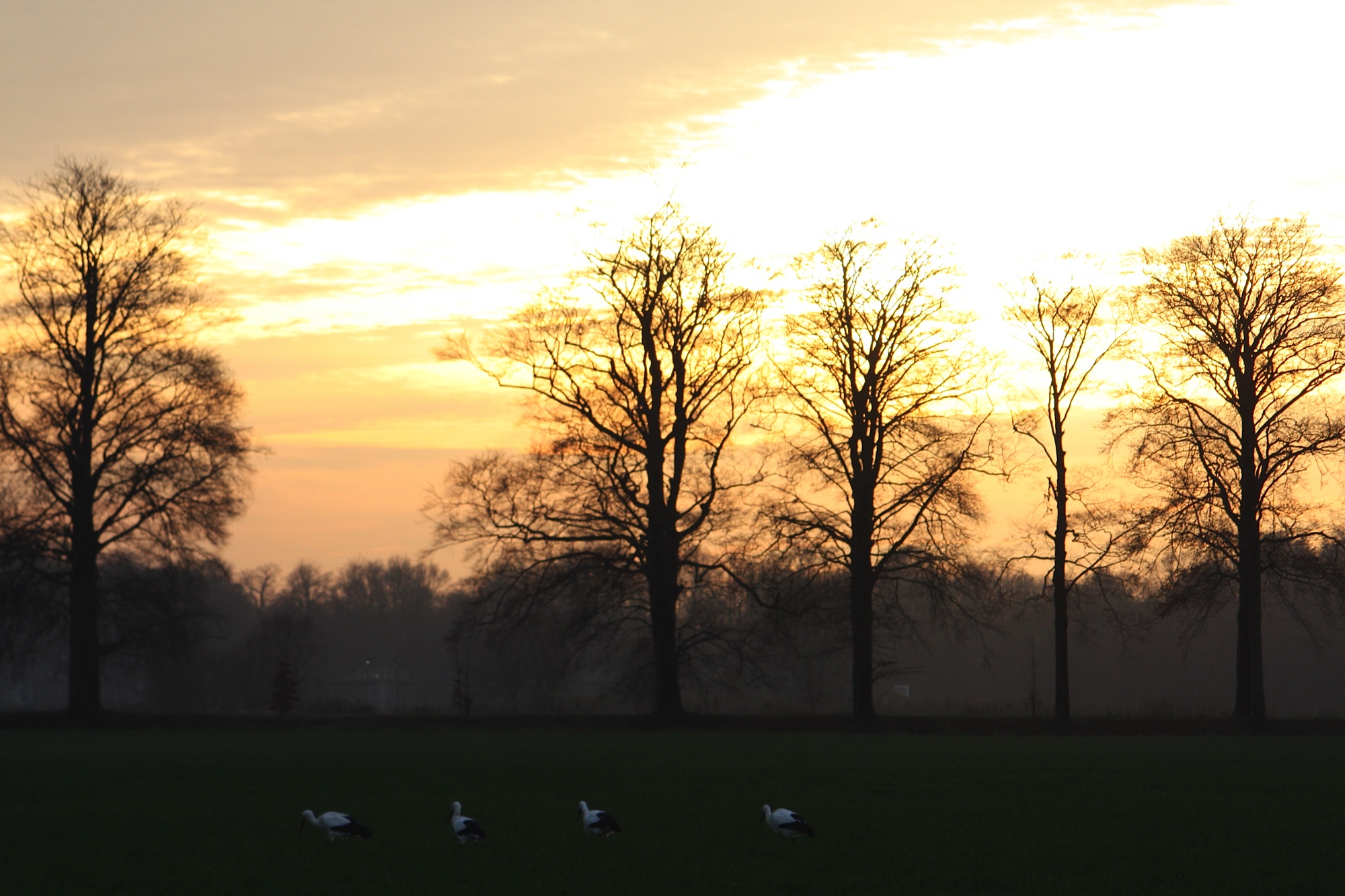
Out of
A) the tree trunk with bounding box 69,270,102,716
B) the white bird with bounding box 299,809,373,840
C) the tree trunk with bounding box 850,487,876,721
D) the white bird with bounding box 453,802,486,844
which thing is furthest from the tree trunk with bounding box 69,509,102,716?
the white bird with bounding box 453,802,486,844

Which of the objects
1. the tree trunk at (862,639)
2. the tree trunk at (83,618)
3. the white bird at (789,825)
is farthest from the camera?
the tree trunk at (83,618)

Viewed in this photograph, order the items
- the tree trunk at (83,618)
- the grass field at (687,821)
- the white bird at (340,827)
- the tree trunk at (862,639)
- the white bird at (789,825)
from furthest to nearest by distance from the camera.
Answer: the tree trunk at (83,618), the tree trunk at (862,639), the white bird at (340,827), the white bird at (789,825), the grass field at (687,821)

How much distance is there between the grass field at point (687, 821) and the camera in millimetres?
12125

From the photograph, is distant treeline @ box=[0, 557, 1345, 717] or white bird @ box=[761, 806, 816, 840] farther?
distant treeline @ box=[0, 557, 1345, 717]

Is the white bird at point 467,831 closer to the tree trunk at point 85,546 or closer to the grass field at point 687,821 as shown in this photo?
the grass field at point 687,821

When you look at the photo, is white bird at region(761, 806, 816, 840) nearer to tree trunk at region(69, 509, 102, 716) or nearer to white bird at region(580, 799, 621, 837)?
white bird at region(580, 799, 621, 837)

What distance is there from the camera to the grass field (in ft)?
39.8

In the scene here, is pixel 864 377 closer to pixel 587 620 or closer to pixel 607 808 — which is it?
pixel 587 620

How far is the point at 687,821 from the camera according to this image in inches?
630

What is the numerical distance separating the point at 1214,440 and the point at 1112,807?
2517 cm

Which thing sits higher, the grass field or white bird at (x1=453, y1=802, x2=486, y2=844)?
white bird at (x1=453, y1=802, x2=486, y2=844)

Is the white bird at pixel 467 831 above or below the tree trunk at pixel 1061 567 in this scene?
below

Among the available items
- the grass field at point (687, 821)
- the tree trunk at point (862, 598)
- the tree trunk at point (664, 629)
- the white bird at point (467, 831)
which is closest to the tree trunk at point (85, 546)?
the grass field at point (687, 821)

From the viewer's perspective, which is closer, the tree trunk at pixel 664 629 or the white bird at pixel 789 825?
the white bird at pixel 789 825
